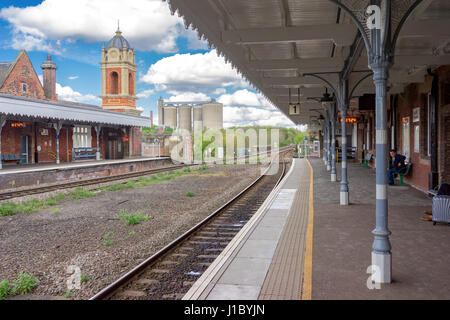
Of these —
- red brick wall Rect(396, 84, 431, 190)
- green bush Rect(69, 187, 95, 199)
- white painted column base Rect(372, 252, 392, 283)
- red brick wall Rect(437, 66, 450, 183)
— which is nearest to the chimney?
green bush Rect(69, 187, 95, 199)

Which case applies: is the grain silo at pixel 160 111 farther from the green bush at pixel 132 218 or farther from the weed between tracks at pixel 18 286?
the weed between tracks at pixel 18 286

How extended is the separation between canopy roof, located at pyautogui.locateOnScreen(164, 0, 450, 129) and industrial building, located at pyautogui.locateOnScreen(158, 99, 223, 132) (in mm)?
118347

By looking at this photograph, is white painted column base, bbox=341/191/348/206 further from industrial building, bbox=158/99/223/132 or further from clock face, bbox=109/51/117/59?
industrial building, bbox=158/99/223/132

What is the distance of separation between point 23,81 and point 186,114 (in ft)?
340

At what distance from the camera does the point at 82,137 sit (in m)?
34.0

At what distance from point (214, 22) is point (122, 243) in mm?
5120

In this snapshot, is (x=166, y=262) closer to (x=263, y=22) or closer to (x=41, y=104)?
(x=263, y=22)

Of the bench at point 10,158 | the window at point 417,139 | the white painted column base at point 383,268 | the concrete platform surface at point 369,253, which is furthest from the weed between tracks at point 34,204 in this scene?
the window at point 417,139

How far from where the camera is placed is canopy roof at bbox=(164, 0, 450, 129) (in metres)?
7.95

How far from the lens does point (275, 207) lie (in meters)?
11.2

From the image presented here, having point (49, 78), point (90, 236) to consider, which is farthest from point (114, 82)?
point (90, 236)

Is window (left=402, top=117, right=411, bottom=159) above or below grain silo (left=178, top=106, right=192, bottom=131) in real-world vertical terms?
below
